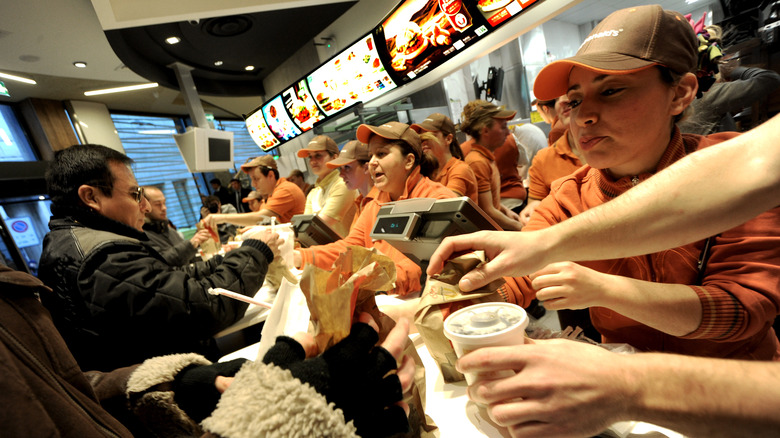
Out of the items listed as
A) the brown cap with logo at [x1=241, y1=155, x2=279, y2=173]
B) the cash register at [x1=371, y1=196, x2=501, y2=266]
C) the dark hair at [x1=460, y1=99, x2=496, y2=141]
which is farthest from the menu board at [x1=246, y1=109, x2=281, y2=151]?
the cash register at [x1=371, y1=196, x2=501, y2=266]

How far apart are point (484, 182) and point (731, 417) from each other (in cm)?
291

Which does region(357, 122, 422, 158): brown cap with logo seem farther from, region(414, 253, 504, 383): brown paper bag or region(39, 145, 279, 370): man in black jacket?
region(414, 253, 504, 383): brown paper bag

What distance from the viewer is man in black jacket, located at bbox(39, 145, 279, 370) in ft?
4.92

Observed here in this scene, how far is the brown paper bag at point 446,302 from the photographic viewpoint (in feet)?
2.90

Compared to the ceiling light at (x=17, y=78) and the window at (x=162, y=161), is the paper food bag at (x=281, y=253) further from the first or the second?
the window at (x=162, y=161)

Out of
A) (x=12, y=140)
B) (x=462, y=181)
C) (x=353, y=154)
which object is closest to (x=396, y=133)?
(x=462, y=181)

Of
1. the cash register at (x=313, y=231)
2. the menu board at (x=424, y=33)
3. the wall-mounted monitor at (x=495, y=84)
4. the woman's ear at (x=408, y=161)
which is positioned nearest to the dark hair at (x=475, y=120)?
the menu board at (x=424, y=33)

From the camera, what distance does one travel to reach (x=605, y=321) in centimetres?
111

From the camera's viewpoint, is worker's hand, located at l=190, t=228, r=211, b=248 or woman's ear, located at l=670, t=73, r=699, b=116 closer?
woman's ear, located at l=670, t=73, r=699, b=116

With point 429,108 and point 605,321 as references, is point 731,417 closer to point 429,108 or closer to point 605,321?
point 605,321

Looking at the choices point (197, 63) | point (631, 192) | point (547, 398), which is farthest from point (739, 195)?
point (197, 63)

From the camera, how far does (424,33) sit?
3.75 m

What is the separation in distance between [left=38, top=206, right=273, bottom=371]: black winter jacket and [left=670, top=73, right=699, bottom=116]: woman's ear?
2.19 meters

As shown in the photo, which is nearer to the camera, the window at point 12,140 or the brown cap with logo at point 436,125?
the brown cap with logo at point 436,125
